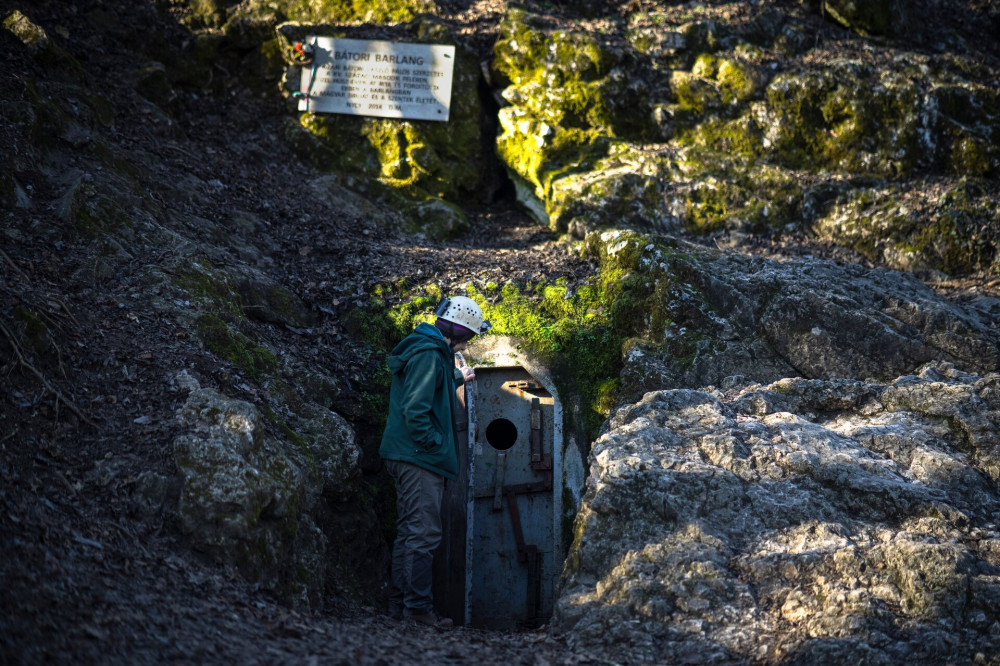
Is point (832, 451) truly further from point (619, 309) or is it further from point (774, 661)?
point (619, 309)

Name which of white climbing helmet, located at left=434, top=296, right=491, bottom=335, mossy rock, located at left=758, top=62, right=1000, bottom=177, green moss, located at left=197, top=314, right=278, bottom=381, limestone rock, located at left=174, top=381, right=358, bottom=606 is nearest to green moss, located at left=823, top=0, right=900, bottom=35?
mossy rock, located at left=758, top=62, right=1000, bottom=177

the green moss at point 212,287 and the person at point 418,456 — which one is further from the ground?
the green moss at point 212,287

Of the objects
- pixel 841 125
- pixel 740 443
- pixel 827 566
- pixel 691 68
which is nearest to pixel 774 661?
pixel 827 566

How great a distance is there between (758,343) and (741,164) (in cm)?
359

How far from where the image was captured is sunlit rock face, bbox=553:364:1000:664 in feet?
14.4

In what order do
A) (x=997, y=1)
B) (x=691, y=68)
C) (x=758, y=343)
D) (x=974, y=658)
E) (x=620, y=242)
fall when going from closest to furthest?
1. (x=974, y=658)
2. (x=758, y=343)
3. (x=620, y=242)
4. (x=691, y=68)
5. (x=997, y=1)

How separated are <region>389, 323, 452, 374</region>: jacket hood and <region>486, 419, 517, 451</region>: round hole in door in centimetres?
134

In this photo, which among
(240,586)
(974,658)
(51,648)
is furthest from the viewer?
(240,586)

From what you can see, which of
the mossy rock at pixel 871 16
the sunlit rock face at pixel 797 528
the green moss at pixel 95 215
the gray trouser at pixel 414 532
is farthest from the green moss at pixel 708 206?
the green moss at pixel 95 215

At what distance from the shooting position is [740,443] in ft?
18.4

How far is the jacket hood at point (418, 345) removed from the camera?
6.21m

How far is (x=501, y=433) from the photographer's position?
7.44 metres

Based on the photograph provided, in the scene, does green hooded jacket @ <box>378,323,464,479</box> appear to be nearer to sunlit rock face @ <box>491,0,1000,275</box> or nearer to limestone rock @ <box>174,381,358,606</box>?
limestone rock @ <box>174,381,358,606</box>

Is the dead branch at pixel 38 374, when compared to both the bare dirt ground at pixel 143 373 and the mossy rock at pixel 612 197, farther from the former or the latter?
the mossy rock at pixel 612 197
